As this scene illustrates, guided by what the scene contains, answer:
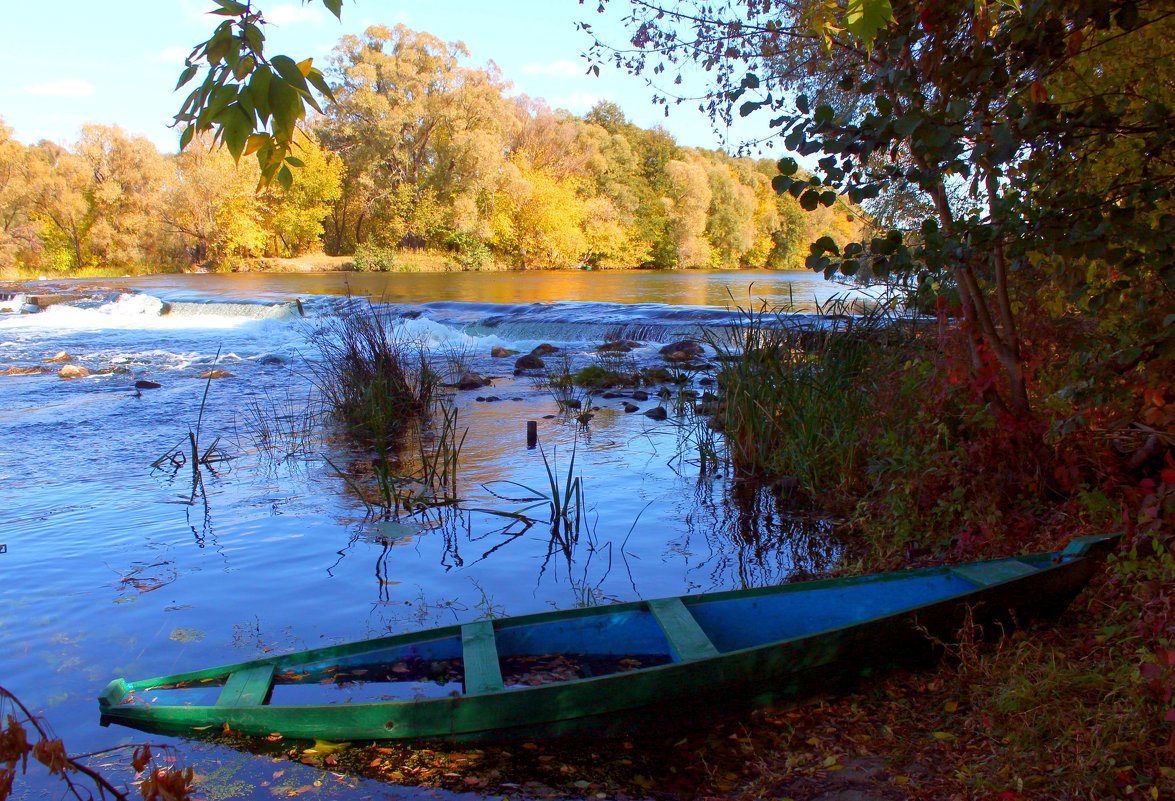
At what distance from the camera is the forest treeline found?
3988 cm

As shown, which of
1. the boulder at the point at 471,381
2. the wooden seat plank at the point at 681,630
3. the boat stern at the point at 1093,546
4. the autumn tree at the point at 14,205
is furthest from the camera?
the autumn tree at the point at 14,205

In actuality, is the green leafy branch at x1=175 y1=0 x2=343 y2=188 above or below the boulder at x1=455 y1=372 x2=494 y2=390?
above

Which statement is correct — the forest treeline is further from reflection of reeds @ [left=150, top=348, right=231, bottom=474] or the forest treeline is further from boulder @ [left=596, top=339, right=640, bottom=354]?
reflection of reeds @ [left=150, top=348, right=231, bottom=474]

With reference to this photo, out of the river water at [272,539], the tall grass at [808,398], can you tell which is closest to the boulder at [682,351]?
the river water at [272,539]

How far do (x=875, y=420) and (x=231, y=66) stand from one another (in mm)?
4242

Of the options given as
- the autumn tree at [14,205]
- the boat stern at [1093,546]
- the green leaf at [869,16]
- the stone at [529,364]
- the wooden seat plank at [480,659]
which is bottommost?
the wooden seat plank at [480,659]

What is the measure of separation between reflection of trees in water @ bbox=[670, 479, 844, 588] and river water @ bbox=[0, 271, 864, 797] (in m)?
0.02

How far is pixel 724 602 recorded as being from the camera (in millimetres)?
3672

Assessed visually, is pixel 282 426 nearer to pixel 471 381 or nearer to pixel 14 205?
pixel 471 381

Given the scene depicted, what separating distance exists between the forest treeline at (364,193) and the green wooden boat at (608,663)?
37056 mm

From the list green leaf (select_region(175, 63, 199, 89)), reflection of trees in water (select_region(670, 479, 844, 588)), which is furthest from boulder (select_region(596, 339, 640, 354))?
green leaf (select_region(175, 63, 199, 89))

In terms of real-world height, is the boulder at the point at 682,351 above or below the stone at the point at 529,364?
above

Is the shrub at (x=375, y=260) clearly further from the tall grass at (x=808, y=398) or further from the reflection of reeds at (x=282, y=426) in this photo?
the tall grass at (x=808, y=398)

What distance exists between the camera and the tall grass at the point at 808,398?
5691 millimetres
